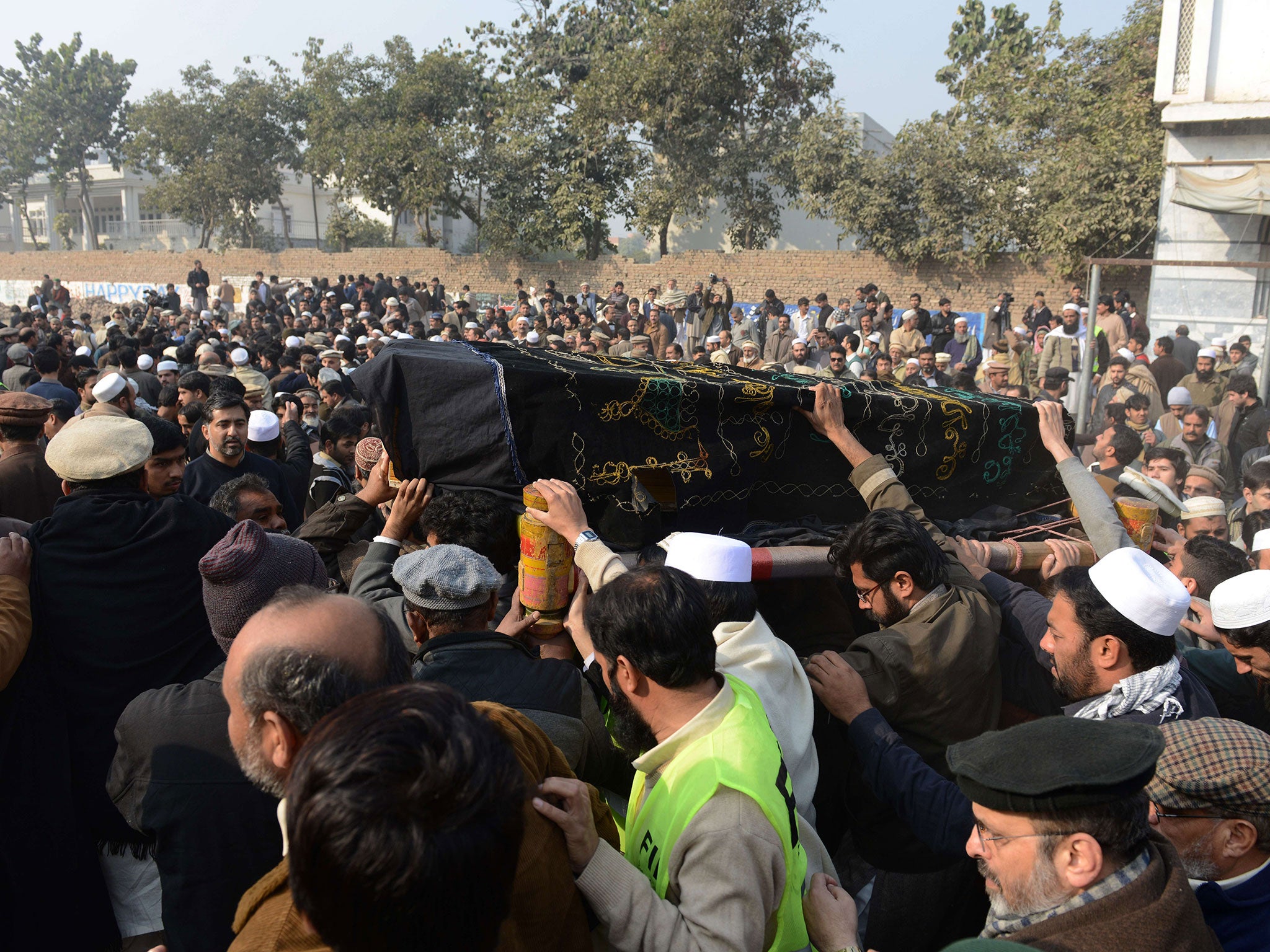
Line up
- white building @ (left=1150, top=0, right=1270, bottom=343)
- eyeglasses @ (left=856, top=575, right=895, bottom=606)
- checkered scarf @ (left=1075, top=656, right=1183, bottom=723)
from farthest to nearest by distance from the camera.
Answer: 1. white building @ (left=1150, top=0, right=1270, bottom=343)
2. eyeglasses @ (left=856, top=575, right=895, bottom=606)
3. checkered scarf @ (left=1075, top=656, right=1183, bottom=723)

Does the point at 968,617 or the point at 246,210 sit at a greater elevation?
the point at 246,210

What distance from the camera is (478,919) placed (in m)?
1.20

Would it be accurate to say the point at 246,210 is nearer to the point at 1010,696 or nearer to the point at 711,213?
the point at 711,213

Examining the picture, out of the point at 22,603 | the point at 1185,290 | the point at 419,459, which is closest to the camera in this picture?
the point at 22,603

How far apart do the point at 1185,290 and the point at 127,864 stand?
656 inches

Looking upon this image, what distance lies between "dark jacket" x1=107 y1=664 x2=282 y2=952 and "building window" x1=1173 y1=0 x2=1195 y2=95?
17078 mm

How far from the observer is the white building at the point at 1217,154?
14125 mm

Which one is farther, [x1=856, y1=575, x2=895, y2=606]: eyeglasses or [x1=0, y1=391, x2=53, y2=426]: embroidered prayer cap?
[x1=0, y1=391, x2=53, y2=426]: embroidered prayer cap

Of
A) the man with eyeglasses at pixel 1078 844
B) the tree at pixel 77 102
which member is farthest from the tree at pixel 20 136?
the man with eyeglasses at pixel 1078 844

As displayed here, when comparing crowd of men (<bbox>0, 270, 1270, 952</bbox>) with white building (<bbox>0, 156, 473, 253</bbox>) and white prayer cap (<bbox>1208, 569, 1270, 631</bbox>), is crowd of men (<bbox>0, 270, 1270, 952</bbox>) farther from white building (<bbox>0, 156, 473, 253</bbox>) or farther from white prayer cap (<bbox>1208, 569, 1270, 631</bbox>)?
white building (<bbox>0, 156, 473, 253</bbox>)

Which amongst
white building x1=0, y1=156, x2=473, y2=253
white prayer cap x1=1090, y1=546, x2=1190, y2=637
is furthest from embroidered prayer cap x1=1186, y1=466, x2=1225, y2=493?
white building x1=0, y1=156, x2=473, y2=253

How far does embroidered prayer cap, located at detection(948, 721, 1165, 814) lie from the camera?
1553 millimetres

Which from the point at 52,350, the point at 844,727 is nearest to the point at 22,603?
the point at 844,727

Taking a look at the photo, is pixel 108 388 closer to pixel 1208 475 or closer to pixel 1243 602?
pixel 1243 602
